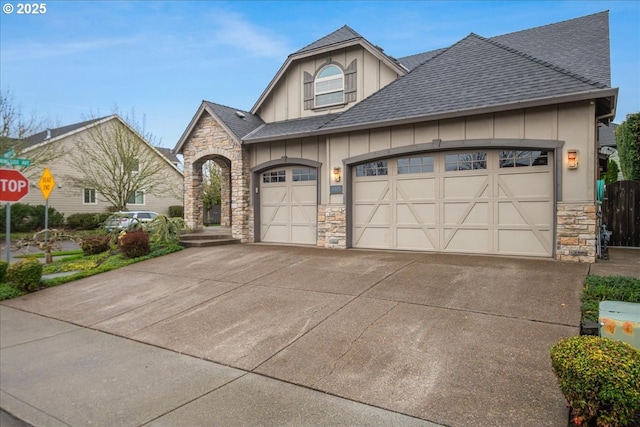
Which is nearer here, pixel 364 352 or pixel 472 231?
pixel 364 352

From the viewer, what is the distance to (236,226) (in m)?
12.8

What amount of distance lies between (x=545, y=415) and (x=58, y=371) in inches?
201

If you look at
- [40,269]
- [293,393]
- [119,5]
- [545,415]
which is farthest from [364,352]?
[119,5]

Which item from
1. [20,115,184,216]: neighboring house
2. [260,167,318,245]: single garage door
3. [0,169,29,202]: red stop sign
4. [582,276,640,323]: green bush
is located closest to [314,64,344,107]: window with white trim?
[260,167,318,245]: single garage door

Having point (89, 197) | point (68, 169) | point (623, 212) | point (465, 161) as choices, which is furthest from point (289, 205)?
point (89, 197)

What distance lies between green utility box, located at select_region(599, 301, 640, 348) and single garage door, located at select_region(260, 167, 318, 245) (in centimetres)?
845

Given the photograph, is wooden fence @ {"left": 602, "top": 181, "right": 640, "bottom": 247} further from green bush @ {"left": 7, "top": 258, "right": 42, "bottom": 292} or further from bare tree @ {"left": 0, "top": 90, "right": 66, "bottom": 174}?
bare tree @ {"left": 0, "top": 90, "right": 66, "bottom": 174}

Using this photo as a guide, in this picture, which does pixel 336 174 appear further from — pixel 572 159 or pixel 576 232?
pixel 576 232

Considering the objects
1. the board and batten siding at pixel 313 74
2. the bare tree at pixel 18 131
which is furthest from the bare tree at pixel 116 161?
the board and batten siding at pixel 313 74

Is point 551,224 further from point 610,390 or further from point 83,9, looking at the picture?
point 83,9

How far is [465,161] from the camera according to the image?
355 inches

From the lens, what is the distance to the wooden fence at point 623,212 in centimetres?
1067

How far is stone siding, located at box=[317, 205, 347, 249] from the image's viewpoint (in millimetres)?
10477

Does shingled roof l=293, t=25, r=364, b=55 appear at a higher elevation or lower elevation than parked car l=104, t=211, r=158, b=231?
higher
